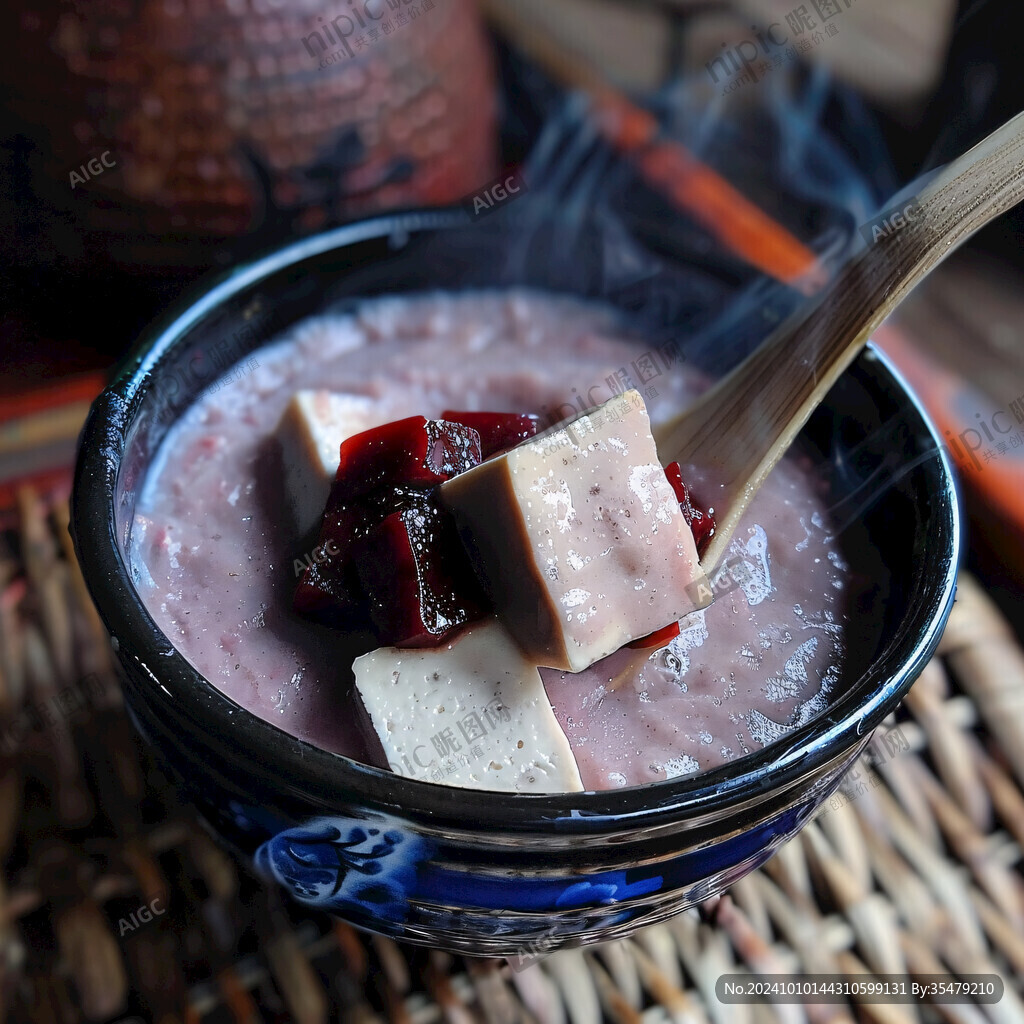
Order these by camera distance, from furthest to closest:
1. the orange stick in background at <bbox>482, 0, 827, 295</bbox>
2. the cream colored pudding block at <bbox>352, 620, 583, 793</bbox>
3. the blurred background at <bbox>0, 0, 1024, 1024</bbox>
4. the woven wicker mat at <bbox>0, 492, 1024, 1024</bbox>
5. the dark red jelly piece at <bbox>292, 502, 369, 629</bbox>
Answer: the orange stick in background at <bbox>482, 0, 827, 295</bbox>
the blurred background at <bbox>0, 0, 1024, 1024</bbox>
the woven wicker mat at <bbox>0, 492, 1024, 1024</bbox>
the dark red jelly piece at <bbox>292, 502, 369, 629</bbox>
the cream colored pudding block at <bbox>352, 620, 583, 793</bbox>

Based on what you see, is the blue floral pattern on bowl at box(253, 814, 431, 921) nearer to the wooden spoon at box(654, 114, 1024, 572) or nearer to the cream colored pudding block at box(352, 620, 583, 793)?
the cream colored pudding block at box(352, 620, 583, 793)

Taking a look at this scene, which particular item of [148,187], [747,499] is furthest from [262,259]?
[747,499]

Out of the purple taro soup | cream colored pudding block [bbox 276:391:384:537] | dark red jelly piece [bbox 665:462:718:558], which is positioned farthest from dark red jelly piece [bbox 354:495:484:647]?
dark red jelly piece [bbox 665:462:718:558]

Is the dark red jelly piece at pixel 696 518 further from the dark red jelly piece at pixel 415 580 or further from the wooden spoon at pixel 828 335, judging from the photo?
the dark red jelly piece at pixel 415 580

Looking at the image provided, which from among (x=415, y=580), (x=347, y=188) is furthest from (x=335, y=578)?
(x=347, y=188)

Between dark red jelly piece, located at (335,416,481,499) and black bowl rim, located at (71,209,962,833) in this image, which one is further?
dark red jelly piece, located at (335,416,481,499)

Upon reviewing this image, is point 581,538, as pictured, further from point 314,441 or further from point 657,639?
point 314,441

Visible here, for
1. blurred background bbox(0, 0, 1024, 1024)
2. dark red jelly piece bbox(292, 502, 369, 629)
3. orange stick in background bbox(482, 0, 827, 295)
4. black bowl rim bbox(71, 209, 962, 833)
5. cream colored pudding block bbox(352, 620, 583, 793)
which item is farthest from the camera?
orange stick in background bbox(482, 0, 827, 295)
